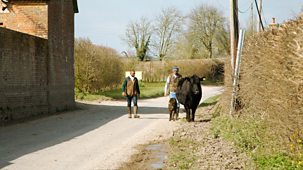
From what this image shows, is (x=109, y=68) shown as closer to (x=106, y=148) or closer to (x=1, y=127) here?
(x=1, y=127)

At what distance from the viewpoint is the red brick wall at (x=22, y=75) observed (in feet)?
52.1

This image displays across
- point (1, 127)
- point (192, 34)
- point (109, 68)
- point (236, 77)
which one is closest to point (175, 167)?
point (236, 77)

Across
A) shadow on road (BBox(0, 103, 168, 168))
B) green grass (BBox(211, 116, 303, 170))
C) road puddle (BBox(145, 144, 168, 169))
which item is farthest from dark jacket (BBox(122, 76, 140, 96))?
road puddle (BBox(145, 144, 168, 169))

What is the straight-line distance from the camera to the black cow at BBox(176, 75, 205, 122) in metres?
15.4

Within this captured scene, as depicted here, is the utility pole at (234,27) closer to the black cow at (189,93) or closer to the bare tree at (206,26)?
the black cow at (189,93)

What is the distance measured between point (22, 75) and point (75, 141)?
672cm

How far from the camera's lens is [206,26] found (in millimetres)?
58750

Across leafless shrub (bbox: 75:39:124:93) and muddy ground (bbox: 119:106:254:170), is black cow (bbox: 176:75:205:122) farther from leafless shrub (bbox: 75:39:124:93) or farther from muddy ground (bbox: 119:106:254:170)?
leafless shrub (bbox: 75:39:124:93)

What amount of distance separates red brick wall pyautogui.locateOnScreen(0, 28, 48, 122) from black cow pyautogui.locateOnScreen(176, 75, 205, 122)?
6.14m

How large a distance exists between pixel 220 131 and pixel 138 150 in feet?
7.86

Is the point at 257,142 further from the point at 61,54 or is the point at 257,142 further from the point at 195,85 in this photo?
the point at 61,54

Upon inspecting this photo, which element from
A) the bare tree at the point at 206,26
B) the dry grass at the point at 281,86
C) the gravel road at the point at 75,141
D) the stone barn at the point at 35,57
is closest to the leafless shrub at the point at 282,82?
the dry grass at the point at 281,86

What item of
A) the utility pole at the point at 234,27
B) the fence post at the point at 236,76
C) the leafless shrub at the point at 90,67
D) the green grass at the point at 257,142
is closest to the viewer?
the green grass at the point at 257,142

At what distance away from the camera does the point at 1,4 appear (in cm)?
2050
